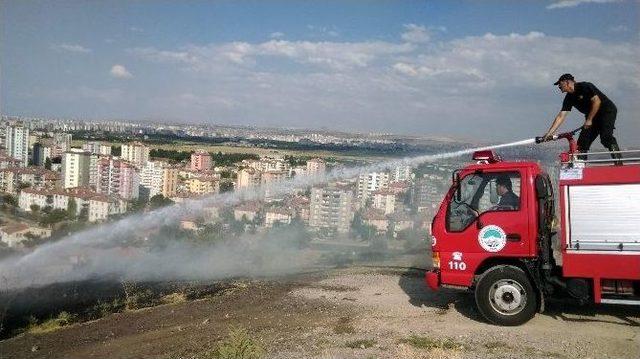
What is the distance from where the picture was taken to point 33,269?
18.7 meters

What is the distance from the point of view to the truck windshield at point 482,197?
298 inches

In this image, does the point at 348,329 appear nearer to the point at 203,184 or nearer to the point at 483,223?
the point at 483,223

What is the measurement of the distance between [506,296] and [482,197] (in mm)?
1510

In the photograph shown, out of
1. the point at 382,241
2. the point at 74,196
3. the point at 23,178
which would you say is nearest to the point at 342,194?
the point at 382,241

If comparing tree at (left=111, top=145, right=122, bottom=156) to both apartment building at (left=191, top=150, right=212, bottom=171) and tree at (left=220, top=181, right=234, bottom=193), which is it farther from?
tree at (left=220, top=181, right=234, bottom=193)

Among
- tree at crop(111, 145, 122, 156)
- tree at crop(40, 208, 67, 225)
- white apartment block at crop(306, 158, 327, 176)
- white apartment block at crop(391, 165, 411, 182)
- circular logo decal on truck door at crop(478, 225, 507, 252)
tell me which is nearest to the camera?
circular logo decal on truck door at crop(478, 225, 507, 252)

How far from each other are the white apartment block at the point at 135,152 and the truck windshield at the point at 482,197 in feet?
263

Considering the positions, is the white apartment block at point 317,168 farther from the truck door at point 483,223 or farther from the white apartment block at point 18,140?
the white apartment block at point 18,140

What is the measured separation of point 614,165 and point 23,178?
200 feet

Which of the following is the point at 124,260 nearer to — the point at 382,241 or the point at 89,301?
the point at 89,301

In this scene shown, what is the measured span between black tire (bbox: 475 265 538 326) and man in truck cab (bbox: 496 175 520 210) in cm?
90

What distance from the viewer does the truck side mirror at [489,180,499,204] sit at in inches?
303

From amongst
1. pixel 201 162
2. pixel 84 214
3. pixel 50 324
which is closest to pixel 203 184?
pixel 84 214

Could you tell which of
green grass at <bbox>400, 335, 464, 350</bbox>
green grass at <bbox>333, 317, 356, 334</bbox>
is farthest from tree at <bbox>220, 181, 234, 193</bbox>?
green grass at <bbox>400, 335, 464, 350</bbox>
